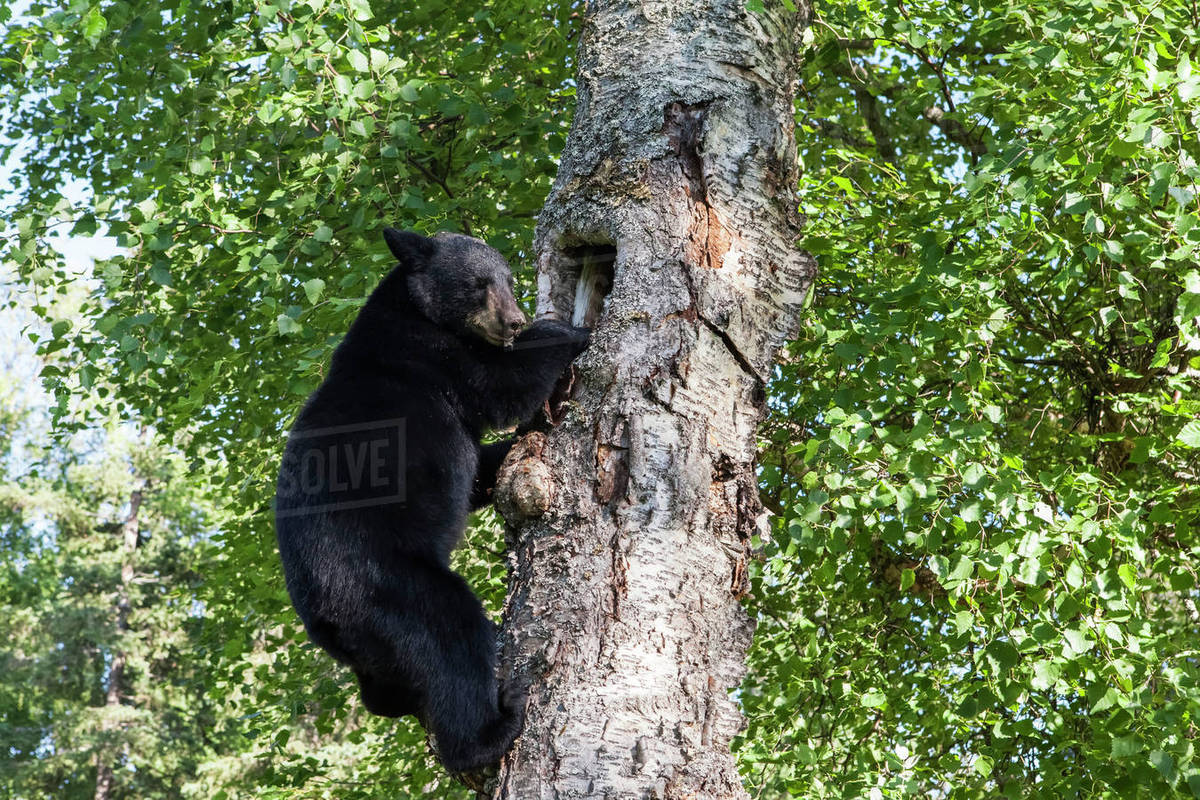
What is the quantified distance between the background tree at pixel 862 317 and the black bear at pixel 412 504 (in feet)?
2.87

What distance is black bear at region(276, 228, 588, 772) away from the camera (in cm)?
295

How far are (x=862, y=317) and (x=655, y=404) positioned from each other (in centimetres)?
281

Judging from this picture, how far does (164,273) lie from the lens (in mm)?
4484

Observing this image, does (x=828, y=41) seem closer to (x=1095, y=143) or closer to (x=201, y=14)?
(x=1095, y=143)

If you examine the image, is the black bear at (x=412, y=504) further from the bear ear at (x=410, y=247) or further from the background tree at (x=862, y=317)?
the background tree at (x=862, y=317)

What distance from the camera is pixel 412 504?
10.8ft

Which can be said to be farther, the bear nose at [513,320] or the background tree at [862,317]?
the background tree at [862,317]

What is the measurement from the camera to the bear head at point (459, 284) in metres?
3.75

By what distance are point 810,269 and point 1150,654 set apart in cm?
193

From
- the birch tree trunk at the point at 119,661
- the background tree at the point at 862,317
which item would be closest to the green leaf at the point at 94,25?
the background tree at the point at 862,317

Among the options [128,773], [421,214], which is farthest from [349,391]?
[128,773]

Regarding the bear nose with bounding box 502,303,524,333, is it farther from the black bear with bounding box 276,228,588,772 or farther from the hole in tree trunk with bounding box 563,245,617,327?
the hole in tree trunk with bounding box 563,245,617,327

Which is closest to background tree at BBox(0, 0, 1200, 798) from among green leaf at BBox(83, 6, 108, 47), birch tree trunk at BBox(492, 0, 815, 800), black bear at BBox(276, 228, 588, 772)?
green leaf at BBox(83, 6, 108, 47)

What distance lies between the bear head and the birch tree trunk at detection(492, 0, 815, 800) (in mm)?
337
